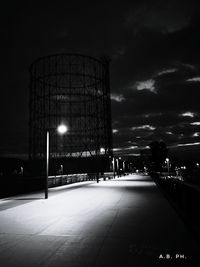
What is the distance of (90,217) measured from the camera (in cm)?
923

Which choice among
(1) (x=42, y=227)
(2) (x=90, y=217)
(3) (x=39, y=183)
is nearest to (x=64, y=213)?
(2) (x=90, y=217)

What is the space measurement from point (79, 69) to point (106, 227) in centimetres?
5759

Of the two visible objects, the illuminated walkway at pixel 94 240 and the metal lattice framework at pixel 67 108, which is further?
the metal lattice framework at pixel 67 108

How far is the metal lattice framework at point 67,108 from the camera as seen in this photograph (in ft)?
196

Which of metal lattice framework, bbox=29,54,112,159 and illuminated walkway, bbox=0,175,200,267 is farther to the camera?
metal lattice framework, bbox=29,54,112,159

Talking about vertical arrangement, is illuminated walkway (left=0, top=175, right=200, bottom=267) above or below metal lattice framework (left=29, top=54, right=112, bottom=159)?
below

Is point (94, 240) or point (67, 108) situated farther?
point (67, 108)

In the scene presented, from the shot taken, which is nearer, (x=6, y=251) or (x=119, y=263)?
(x=119, y=263)

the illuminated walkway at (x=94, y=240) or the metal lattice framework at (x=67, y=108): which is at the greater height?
the metal lattice framework at (x=67, y=108)

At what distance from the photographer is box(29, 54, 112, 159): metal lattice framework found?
59844 millimetres

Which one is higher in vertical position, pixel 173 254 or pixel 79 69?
pixel 79 69

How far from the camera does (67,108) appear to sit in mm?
62281

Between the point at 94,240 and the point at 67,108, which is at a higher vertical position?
the point at 67,108

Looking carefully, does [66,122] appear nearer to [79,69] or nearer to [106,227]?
[79,69]
